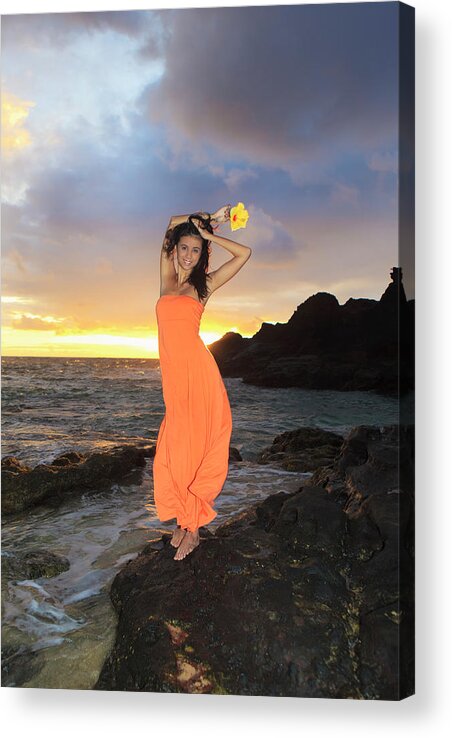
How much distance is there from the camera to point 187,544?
3.11 meters

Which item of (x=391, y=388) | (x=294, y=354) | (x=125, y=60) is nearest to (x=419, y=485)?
(x=391, y=388)

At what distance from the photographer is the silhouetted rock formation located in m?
3.02

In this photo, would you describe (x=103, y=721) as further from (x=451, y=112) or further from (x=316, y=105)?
(x=451, y=112)

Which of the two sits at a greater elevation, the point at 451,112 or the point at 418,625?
the point at 451,112

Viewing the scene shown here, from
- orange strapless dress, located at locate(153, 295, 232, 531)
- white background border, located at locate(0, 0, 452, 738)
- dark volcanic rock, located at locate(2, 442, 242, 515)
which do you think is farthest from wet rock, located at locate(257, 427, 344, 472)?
dark volcanic rock, located at locate(2, 442, 242, 515)

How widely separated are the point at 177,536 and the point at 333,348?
1.22 meters

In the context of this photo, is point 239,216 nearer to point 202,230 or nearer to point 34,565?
point 202,230

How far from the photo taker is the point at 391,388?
9.90ft

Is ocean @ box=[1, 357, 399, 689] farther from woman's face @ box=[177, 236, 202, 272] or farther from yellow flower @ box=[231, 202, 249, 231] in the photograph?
yellow flower @ box=[231, 202, 249, 231]

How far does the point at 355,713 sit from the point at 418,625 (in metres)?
0.50

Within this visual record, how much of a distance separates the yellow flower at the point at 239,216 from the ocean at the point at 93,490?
79cm

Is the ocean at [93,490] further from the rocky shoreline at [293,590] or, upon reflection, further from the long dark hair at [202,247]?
the long dark hair at [202,247]

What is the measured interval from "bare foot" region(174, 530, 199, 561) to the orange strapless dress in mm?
49

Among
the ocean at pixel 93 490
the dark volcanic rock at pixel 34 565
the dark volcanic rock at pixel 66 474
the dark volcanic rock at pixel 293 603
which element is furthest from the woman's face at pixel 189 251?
the dark volcanic rock at pixel 34 565
